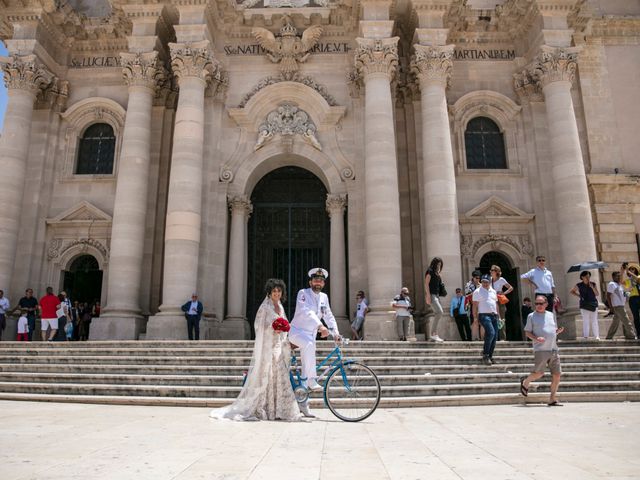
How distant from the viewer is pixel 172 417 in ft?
26.2

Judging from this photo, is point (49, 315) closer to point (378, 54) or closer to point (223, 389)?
point (223, 389)

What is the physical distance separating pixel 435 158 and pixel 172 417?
44.0 ft

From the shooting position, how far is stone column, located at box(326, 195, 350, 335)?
63.5ft

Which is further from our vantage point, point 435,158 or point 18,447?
point 435,158

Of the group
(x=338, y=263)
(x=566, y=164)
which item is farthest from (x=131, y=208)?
(x=566, y=164)

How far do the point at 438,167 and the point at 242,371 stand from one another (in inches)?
413

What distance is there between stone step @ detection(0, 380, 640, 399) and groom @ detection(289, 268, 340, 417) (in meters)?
2.03

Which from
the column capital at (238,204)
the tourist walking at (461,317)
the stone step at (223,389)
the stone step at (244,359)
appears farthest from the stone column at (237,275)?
the stone step at (223,389)

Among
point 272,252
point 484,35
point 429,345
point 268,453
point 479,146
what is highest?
point 484,35

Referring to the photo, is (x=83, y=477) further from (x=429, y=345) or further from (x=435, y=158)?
(x=435, y=158)

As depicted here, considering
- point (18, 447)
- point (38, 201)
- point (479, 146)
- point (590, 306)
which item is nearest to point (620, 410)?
point (590, 306)

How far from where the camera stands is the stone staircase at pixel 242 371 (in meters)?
10.0

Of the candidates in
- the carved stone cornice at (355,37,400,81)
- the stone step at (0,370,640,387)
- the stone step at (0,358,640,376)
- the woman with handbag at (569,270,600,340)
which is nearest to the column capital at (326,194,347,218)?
the carved stone cornice at (355,37,400,81)

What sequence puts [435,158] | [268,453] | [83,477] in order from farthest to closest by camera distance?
[435,158] → [268,453] → [83,477]
